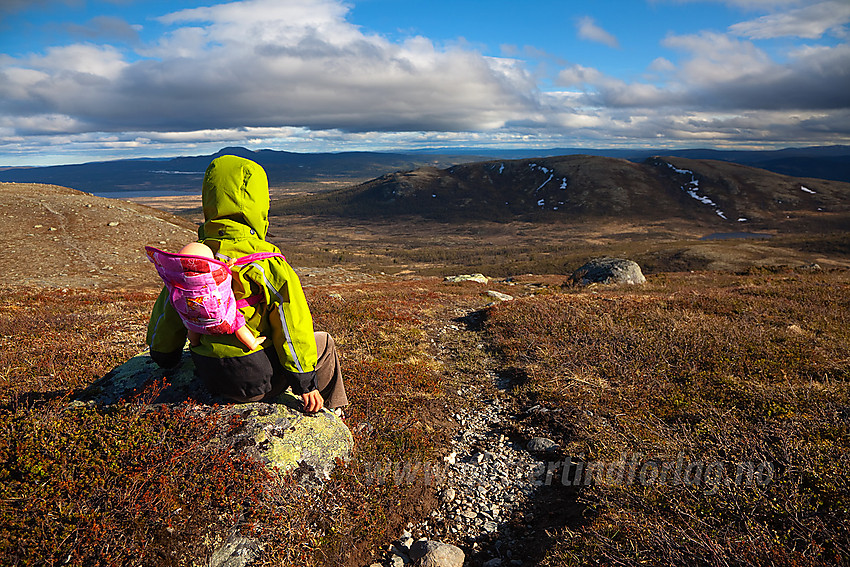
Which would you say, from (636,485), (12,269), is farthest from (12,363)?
(12,269)

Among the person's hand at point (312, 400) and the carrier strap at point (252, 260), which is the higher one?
the carrier strap at point (252, 260)

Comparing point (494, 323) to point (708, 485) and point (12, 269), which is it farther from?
point (12, 269)

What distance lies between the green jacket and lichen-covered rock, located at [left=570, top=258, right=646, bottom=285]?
32.0 metres

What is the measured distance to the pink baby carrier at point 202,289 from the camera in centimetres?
400

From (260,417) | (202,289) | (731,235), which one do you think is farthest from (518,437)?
(731,235)

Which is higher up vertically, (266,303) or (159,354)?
(266,303)

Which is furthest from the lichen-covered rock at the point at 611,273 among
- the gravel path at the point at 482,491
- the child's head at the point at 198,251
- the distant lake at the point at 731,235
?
the distant lake at the point at 731,235

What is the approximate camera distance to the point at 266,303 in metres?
4.68

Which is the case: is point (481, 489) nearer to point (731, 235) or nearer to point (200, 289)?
point (200, 289)

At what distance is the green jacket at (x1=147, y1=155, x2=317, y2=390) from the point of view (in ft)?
14.7

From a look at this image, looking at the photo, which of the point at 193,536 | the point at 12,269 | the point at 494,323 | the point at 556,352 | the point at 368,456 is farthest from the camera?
the point at 12,269

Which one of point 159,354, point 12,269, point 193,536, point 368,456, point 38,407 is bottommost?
point 12,269

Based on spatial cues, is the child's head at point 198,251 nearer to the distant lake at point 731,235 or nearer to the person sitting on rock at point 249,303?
the person sitting on rock at point 249,303

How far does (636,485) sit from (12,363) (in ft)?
38.9
